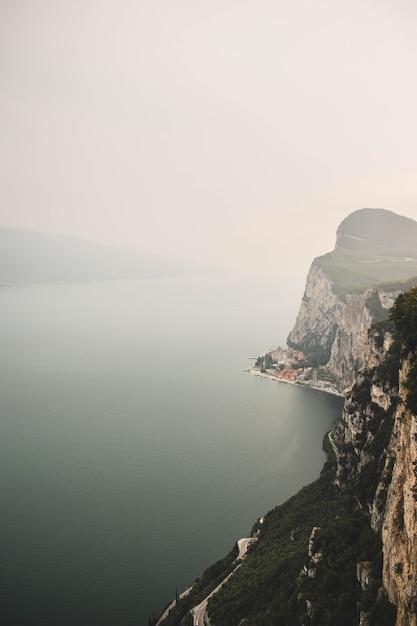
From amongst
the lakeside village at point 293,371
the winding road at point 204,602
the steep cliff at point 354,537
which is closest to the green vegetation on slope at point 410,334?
the steep cliff at point 354,537

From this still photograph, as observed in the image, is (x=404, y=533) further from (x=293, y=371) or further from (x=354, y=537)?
(x=293, y=371)

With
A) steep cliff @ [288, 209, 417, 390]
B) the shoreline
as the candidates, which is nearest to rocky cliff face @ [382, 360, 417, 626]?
steep cliff @ [288, 209, 417, 390]

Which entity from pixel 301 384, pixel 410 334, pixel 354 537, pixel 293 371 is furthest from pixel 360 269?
pixel 410 334

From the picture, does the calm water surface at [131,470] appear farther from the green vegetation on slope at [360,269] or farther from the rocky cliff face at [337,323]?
the green vegetation on slope at [360,269]

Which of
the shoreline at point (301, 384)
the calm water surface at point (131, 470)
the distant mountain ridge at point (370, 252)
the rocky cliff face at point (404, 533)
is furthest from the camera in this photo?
the distant mountain ridge at point (370, 252)

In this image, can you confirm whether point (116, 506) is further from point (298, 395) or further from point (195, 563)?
point (298, 395)

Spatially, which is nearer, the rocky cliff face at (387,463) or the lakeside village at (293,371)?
the rocky cliff face at (387,463)

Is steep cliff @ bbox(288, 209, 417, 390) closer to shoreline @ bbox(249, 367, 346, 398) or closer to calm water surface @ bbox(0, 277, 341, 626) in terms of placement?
shoreline @ bbox(249, 367, 346, 398)

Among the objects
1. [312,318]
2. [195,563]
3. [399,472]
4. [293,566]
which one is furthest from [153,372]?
[399,472]
